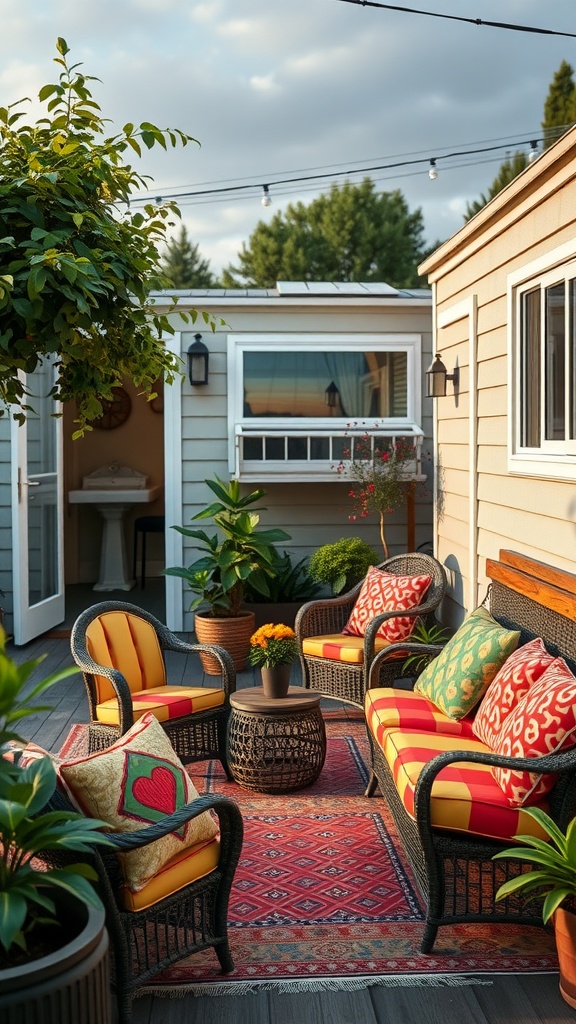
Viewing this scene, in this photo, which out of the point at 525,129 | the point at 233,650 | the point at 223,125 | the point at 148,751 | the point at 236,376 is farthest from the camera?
the point at 223,125

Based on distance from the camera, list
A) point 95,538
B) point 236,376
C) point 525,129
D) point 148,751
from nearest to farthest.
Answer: point 148,751 → point 236,376 → point 95,538 → point 525,129

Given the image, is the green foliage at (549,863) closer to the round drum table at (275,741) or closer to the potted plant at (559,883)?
the potted plant at (559,883)

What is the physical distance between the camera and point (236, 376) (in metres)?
7.53

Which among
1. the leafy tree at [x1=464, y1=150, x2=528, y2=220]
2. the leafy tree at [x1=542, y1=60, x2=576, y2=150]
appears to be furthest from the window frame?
the leafy tree at [x1=464, y1=150, x2=528, y2=220]

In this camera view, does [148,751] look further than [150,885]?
Yes

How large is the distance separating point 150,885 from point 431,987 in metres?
0.82

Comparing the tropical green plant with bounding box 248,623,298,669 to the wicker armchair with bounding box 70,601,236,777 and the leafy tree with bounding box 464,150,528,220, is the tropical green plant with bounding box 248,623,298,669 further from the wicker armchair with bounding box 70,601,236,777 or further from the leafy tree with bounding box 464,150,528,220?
the leafy tree with bounding box 464,150,528,220

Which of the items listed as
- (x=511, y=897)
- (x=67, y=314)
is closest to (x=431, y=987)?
(x=511, y=897)

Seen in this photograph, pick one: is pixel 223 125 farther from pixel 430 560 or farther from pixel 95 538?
pixel 430 560

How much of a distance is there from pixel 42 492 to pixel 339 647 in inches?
126

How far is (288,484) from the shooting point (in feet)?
25.1

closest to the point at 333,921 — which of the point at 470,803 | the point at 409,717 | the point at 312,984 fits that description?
the point at 312,984

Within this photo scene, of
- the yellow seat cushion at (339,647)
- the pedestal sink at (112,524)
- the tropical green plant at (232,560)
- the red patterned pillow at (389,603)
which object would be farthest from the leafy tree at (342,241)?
the yellow seat cushion at (339,647)

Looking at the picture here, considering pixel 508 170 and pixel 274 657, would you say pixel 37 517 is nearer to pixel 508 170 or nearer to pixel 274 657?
pixel 274 657
